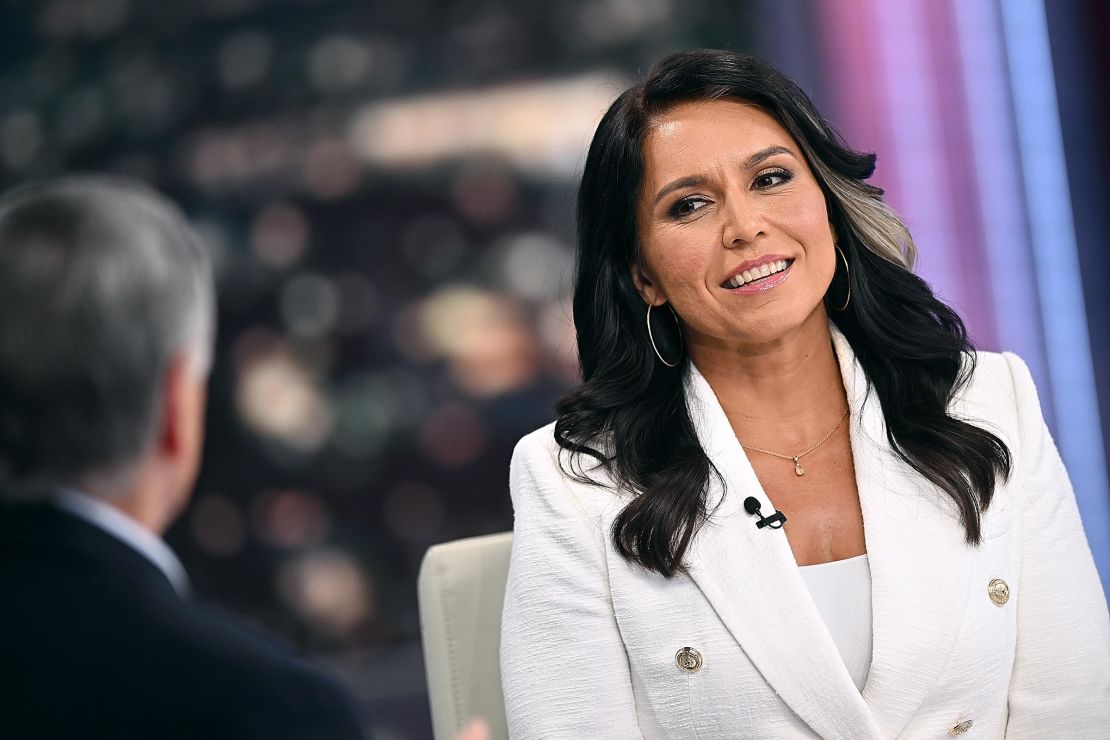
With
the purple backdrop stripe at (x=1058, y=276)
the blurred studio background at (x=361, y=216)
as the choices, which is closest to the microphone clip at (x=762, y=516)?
the purple backdrop stripe at (x=1058, y=276)

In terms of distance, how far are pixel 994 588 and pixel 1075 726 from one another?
8.5 inches

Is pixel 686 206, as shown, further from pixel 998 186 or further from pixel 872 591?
pixel 998 186

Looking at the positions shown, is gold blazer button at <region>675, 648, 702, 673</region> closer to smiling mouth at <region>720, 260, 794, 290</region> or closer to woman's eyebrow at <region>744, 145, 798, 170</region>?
smiling mouth at <region>720, 260, 794, 290</region>

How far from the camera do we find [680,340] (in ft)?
6.68

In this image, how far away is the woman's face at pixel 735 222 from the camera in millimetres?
1819

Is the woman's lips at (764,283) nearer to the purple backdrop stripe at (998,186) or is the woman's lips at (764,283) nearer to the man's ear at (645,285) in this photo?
the man's ear at (645,285)

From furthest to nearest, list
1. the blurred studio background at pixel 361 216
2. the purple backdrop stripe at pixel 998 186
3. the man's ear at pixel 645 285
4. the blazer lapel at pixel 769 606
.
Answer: the blurred studio background at pixel 361 216 < the purple backdrop stripe at pixel 998 186 < the man's ear at pixel 645 285 < the blazer lapel at pixel 769 606

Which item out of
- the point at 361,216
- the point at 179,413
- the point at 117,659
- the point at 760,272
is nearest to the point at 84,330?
the point at 179,413

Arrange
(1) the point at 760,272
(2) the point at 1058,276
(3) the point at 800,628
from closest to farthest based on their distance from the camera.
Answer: (3) the point at 800,628 < (1) the point at 760,272 < (2) the point at 1058,276

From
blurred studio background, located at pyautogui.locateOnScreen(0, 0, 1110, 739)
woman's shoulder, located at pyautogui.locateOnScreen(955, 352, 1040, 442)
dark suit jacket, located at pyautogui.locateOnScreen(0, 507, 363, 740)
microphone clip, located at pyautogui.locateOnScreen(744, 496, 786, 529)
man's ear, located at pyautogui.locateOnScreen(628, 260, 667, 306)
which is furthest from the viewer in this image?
blurred studio background, located at pyautogui.locateOnScreen(0, 0, 1110, 739)

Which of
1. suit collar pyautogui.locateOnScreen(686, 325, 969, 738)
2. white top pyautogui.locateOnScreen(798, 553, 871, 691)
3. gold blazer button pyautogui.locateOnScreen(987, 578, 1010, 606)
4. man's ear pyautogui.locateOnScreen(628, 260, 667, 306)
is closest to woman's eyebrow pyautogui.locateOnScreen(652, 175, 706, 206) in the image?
man's ear pyautogui.locateOnScreen(628, 260, 667, 306)

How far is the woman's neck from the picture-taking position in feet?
6.35

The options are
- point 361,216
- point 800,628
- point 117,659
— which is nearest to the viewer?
point 117,659

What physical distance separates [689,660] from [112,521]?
39.3 inches
